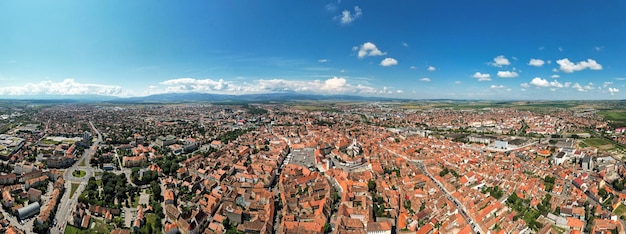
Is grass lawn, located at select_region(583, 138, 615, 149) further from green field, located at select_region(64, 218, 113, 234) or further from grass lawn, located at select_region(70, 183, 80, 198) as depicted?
grass lawn, located at select_region(70, 183, 80, 198)

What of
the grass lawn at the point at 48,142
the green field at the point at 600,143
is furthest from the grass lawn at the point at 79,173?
the green field at the point at 600,143

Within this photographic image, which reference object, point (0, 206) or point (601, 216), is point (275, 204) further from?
point (601, 216)

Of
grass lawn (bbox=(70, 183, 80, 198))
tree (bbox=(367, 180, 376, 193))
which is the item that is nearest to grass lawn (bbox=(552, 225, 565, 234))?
tree (bbox=(367, 180, 376, 193))

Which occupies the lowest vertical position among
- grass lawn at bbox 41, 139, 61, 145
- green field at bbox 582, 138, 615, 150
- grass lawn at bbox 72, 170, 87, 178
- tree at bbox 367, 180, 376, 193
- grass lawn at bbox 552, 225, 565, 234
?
grass lawn at bbox 552, 225, 565, 234

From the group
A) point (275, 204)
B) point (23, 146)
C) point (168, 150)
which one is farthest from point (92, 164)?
point (275, 204)

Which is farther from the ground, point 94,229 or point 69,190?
point 69,190

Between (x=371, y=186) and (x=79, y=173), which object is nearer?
(x=371, y=186)

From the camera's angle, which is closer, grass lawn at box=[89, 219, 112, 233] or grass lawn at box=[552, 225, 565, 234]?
grass lawn at box=[89, 219, 112, 233]

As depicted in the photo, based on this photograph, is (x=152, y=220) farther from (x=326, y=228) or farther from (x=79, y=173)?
(x=79, y=173)

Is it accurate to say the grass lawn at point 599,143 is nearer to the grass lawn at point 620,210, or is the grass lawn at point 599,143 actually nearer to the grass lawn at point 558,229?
the grass lawn at point 620,210

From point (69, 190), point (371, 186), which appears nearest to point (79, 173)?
point (69, 190)
